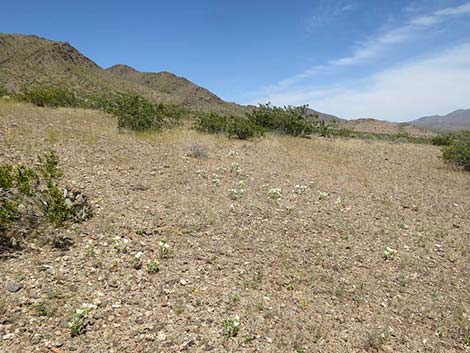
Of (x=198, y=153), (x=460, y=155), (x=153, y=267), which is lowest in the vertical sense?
(x=153, y=267)

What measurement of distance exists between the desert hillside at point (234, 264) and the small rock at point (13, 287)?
21 mm

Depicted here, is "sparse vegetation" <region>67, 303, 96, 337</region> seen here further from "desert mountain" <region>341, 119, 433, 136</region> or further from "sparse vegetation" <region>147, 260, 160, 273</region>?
"desert mountain" <region>341, 119, 433, 136</region>

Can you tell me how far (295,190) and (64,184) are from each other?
20.2 ft

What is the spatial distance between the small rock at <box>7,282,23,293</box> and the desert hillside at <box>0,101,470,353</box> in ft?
0.07

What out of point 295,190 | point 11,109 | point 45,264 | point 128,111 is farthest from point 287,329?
point 11,109

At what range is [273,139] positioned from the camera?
17.6 meters

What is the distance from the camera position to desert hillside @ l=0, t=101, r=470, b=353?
3750 mm

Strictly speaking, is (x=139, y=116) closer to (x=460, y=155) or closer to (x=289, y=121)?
(x=289, y=121)

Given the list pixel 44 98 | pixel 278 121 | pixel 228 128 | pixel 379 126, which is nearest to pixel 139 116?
pixel 228 128

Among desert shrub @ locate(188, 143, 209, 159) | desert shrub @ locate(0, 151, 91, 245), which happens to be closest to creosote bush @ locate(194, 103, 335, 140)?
desert shrub @ locate(188, 143, 209, 159)

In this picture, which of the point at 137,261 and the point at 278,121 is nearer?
the point at 137,261

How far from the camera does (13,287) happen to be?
4023 millimetres

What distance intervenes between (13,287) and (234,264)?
3.13 meters

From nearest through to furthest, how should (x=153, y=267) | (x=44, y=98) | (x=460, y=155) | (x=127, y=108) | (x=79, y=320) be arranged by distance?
(x=79, y=320) < (x=153, y=267) < (x=460, y=155) < (x=127, y=108) < (x=44, y=98)
